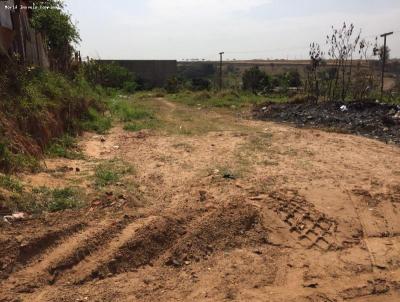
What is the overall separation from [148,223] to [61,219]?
0.81 meters

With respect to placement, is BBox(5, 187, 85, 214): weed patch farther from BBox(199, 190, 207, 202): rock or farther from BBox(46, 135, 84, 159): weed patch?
BBox(46, 135, 84, 159): weed patch

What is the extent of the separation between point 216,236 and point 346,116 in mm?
7785

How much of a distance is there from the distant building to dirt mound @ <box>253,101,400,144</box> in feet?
20.3

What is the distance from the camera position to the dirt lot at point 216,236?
3.31 m

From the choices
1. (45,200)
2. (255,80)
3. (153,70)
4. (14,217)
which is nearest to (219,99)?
(255,80)

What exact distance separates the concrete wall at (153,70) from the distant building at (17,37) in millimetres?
16121

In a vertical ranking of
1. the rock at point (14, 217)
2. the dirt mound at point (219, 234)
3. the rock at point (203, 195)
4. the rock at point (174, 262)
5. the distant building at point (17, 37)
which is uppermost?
the distant building at point (17, 37)

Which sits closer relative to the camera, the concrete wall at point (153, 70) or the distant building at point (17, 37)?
the distant building at point (17, 37)

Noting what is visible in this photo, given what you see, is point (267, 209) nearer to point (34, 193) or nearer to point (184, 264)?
point (184, 264)

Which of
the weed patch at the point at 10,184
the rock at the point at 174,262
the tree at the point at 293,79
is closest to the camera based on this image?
the rock at the point at 174,262

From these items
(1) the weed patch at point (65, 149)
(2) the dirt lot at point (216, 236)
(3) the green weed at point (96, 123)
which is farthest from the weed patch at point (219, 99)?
(2) the dirt lot at point (216, 236)

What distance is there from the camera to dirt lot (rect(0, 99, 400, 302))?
331cm

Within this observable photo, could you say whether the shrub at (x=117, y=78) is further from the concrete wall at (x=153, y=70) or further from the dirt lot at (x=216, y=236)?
the dirt lot at (x=216, y=236)

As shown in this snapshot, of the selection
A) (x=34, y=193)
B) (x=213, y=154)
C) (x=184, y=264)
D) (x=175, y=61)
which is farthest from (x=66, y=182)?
(x=175, y=61)
